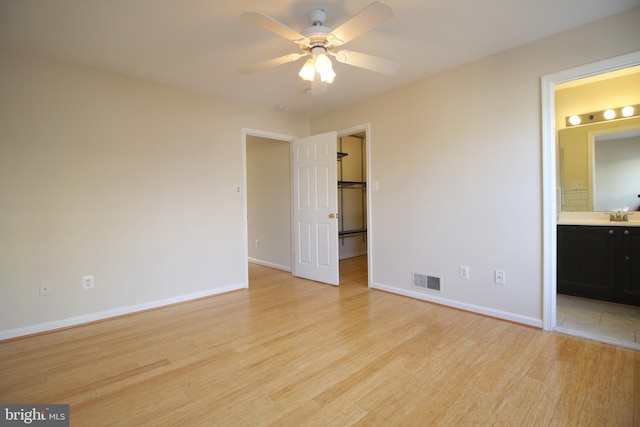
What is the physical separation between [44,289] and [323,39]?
316 centimetres

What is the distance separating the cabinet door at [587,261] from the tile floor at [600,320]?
0.44 feet

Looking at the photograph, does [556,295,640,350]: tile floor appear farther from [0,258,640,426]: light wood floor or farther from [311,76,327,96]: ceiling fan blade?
[311,76,327,96]: ceiling fan blade

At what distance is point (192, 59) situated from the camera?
267 cm

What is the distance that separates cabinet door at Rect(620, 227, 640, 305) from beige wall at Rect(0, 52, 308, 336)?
13.8 ft

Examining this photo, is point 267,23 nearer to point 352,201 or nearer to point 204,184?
point 204,184

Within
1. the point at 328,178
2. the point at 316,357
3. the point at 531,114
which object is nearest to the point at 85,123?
the point at 328,178

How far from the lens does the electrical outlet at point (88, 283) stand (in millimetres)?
2791

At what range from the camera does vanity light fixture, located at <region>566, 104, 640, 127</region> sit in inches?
124

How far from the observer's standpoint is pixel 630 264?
2.92 meters

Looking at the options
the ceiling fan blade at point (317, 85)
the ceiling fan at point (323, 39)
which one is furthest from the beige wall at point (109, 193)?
the ceiling fan blade at point (317, 85)

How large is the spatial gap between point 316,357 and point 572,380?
1599 mm

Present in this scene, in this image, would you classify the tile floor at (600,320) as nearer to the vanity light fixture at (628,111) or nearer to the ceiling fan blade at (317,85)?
the vanity light fixture at (628,111)

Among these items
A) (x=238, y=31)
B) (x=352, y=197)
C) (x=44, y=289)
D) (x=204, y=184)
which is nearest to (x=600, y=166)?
(x=352, y=197)

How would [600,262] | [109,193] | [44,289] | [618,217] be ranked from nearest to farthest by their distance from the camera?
[44,289] → [109,193] → [600,262] → [618,217]
